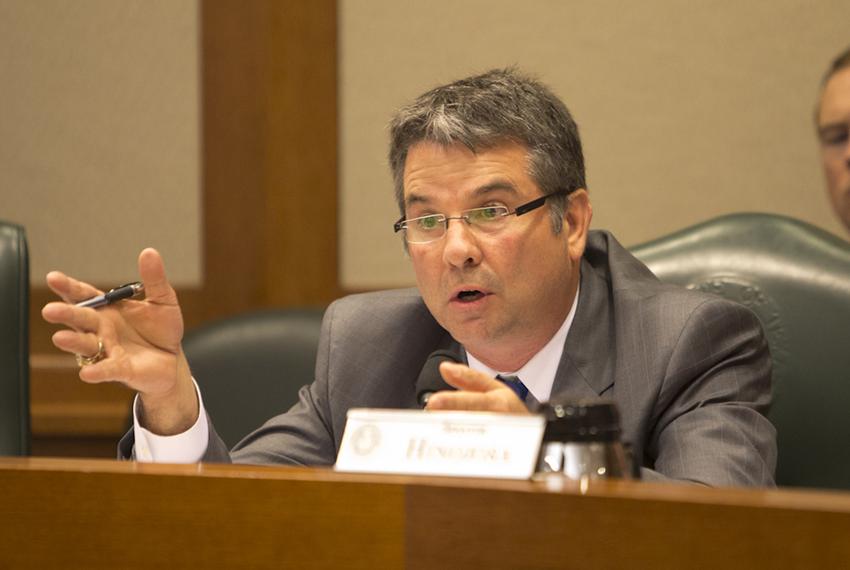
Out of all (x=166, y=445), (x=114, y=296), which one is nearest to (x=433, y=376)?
(x=166, y=445)

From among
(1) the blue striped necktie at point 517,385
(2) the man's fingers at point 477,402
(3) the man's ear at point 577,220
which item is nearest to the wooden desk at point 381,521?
(2) the man's fingers at point 477,402

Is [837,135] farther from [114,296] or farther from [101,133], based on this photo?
[101,133]

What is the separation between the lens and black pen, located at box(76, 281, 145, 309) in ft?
5.57

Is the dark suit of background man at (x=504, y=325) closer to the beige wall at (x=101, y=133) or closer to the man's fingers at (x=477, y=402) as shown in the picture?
the man's fingers at (x=477, y=402)

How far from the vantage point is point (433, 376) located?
213 cm

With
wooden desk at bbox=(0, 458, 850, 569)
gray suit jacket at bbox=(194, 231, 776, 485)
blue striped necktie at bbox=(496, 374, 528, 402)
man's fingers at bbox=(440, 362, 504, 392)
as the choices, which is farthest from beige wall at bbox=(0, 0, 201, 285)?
wooden desk at bbox=(0, 458, 850, 569)

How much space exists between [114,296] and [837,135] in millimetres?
1008

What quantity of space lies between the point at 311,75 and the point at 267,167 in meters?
0.27

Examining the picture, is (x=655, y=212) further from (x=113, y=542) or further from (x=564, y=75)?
(x=113, y=542)

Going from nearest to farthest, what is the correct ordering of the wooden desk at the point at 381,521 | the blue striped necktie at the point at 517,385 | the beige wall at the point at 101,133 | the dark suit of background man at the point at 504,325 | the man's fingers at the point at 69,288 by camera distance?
the wooden desk at the point at 381,521, the man's fingers at the point at 69,288, the dark suit of background man at the point at 504,325, the blue striped necktie at the point at 517,385, the beige wall at the point at 101,133

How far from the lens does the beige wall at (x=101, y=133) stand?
324 centimetres

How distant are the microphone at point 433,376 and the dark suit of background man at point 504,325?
31mm

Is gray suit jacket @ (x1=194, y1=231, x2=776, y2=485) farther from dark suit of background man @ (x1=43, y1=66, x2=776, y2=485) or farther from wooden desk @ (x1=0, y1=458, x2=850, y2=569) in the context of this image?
wooden desk @ (x1=0, y1=458, x2=850, y2=569)

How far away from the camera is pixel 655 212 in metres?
3.03
